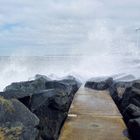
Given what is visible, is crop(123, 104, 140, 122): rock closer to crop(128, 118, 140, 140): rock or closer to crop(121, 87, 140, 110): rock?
→ crop(128, 118, 140, 140): rock

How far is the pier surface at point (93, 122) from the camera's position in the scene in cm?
402

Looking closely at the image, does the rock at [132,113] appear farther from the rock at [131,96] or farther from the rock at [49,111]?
the rock at [49,111]

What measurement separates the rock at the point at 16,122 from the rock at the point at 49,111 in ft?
2.12

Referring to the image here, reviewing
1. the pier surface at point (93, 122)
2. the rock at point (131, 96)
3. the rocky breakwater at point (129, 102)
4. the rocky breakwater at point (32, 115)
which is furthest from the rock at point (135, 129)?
the rock at point (131, 96)

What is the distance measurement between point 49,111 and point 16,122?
1087 mm

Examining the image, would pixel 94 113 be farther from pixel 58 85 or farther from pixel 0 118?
pixel 0 118

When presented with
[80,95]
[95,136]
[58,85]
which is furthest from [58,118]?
[80,95]

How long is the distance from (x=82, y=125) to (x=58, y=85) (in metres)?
2.19

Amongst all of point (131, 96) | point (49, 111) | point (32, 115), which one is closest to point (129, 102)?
point (131, 96)

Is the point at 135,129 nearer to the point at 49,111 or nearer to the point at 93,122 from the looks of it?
the point at 93,122

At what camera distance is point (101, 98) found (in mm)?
6742

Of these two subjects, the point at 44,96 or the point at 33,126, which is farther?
the point at 44,96

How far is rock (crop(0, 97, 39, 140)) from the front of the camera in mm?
3023

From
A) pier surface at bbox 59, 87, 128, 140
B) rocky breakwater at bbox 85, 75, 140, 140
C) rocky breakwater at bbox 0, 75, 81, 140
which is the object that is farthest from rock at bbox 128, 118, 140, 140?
rocky breakwater at bbox 0, 75, 81, 140
